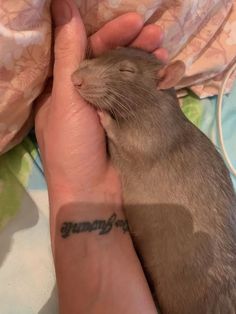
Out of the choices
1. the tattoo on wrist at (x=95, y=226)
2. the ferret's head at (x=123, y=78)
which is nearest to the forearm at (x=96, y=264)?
the tattoo on wrist at (x=95, y=226)

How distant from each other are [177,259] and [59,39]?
673mm

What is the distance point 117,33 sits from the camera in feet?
4.36

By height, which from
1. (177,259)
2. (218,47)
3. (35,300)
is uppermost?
(218,47)

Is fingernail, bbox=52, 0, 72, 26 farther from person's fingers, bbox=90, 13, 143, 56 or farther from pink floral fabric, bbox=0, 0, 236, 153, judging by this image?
person's fingers, bbox=90, 13, 143, 56

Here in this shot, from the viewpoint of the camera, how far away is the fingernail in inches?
46.8

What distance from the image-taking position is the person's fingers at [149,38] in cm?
137

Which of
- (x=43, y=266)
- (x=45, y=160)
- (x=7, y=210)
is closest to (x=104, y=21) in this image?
(x=45, y=160)

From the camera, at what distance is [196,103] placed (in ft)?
5.64

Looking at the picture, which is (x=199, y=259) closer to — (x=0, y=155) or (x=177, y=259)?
(x=177, y=259)

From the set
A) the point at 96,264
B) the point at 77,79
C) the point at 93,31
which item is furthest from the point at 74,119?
the point at 96,264

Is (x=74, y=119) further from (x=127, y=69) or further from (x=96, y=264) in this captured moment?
(x=96, y=264)

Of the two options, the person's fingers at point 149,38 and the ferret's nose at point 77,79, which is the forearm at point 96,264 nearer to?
the ferret's nose at point 77,79

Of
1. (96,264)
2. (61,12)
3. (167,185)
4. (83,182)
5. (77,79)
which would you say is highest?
(61,12)

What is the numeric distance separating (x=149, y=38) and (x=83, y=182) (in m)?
0.46
